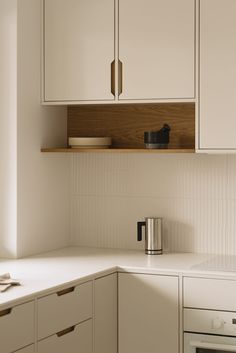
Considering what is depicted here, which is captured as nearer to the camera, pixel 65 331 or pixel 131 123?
pixel 65 331

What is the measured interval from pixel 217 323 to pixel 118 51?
1.43m

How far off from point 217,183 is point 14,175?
106 centimetres

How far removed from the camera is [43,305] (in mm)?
3080

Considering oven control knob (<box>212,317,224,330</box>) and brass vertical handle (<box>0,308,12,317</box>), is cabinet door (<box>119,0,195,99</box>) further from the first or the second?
brass vertical handle (<box>0,308,12,317</box>)

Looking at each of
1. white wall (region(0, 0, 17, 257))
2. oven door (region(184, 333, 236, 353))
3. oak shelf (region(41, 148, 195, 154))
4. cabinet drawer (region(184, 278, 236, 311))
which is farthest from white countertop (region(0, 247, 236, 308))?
oak shelf (region(41, 148, 195, 154))

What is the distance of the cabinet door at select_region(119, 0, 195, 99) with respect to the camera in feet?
12.2

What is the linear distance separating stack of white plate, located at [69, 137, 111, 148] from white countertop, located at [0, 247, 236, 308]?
57cm

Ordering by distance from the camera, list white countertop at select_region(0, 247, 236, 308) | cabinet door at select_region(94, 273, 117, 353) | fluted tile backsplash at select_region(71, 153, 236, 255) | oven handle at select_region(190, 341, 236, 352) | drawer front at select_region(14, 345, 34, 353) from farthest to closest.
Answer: fluted tile backsplash at select_region(71, 153, 236, 255) < cabinet door at select_region(94, 273, 117, 353) < oven handle at select_region(190, 341, 236, 352) < white countertop at select_region(0, 247, 236, 308) < drawer front at select_region(14, 345, 34, 353)

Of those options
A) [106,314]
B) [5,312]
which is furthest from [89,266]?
[5,312]

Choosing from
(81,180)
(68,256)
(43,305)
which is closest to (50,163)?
(81,180)

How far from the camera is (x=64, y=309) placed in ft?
10.7

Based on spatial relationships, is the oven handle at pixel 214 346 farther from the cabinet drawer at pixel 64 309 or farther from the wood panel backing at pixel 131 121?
the wood panel backing at pixel 131 121

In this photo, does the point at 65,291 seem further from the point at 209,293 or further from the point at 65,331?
the point at 209,293

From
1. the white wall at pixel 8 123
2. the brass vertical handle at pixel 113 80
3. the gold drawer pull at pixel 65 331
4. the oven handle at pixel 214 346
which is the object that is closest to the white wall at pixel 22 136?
the white wall at pixel 8 123
